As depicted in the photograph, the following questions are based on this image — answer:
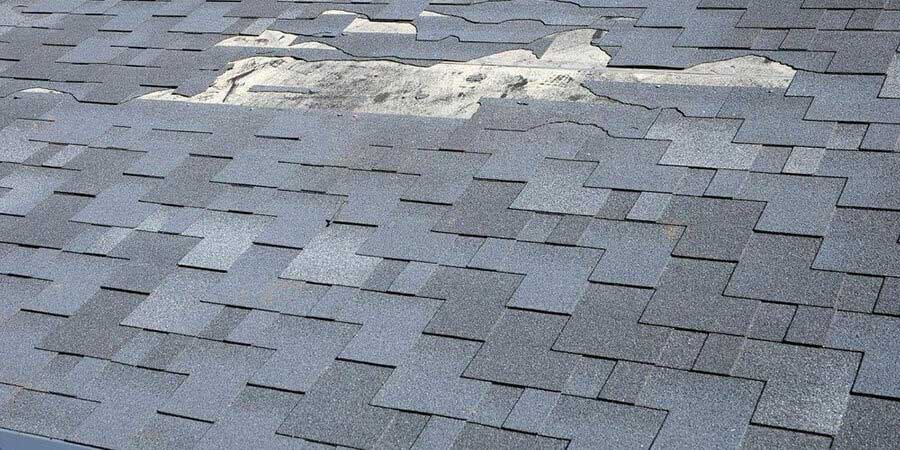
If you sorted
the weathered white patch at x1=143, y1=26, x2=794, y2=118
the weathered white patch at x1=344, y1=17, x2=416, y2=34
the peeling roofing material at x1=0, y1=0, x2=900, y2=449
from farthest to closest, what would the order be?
the weathered white patch at x1=344, y1=17, x2=416, y2=34
the weathered white patch at x1=143, y1=26, x2=794, y2=118
the peeling roofing material at x1=0, y1=0, x2=900, y2=449

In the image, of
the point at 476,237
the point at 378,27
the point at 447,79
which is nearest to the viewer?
the point at 476,237

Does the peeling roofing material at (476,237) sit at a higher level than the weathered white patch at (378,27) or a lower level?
lower

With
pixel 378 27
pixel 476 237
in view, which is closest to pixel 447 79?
pixel 378 27

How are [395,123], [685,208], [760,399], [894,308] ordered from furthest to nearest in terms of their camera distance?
[395,123]
[685,208]
[894,308]
[760,399]

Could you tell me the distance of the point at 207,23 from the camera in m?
6.04

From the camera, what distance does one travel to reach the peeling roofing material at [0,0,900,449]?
112 inches

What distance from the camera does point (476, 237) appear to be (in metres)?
3.61

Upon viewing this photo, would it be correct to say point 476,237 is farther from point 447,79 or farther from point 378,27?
point 378,27

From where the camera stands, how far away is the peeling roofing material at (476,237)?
2.86m

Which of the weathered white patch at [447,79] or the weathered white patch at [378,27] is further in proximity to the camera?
the weathered white patch at [378,27]

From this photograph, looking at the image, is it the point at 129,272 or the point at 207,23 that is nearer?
the point at 129,272

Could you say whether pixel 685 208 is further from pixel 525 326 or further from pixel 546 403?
pixel 546 403

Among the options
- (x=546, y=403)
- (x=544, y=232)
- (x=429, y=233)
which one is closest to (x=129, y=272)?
(x=429, y=233)

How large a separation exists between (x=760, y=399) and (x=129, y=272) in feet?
7.81
